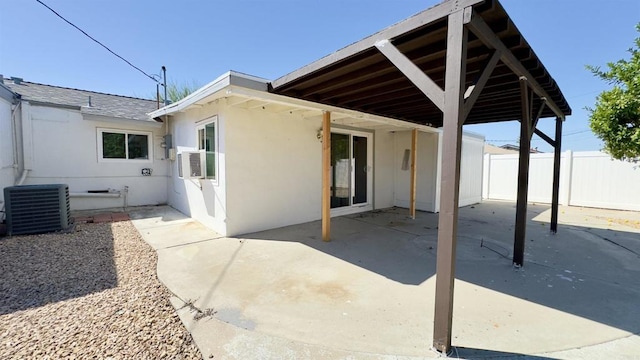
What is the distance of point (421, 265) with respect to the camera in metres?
3.79

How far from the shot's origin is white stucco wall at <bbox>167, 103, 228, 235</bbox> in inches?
200

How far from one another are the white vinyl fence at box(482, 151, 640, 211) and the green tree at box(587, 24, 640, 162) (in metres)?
3.37

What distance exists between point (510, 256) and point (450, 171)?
3334mm

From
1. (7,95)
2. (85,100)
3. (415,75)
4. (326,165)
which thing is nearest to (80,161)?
(7,95)

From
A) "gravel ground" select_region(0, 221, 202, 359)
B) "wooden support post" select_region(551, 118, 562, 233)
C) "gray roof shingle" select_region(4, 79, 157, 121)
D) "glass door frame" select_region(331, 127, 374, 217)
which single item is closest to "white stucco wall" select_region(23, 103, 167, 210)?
"gray roof shingle" select_region(4, 79, 157, 121)

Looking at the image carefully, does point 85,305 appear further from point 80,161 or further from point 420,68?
point 80,161

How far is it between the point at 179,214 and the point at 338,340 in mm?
6570

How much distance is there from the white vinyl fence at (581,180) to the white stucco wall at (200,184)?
11404mm

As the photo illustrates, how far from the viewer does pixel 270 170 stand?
5.65m

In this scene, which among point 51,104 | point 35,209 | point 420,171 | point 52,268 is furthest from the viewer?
point 420,171

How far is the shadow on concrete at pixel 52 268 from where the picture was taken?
2.81 m

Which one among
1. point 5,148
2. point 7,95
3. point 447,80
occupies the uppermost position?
point 7,95

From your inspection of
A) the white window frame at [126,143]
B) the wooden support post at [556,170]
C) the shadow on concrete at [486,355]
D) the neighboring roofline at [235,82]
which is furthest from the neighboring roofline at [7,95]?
the wooden support post at [556,170]

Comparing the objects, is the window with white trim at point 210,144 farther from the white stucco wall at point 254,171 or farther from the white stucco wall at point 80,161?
the white stucco wall at point 80,161
